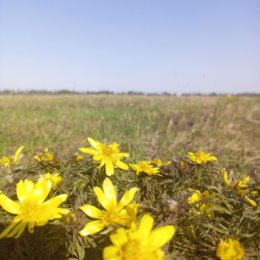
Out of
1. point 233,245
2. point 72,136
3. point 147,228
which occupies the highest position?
point 147,228

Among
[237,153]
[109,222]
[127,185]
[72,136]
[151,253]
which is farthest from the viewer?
[72,136]

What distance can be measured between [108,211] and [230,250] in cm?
29

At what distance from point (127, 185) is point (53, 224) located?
0.32 m

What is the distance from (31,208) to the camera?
81 cm

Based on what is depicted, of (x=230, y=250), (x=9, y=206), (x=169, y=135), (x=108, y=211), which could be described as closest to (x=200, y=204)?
(x=230, y=250)

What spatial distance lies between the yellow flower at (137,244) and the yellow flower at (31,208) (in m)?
0.23

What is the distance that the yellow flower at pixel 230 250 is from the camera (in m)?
0.76

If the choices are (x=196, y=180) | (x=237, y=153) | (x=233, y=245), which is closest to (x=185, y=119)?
(x=237, y=153)

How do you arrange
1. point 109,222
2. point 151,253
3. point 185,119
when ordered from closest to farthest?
point 151,253
point 109,222
point 185,119

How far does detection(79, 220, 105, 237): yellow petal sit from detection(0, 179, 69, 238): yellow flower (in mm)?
69

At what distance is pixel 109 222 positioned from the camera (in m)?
0.76

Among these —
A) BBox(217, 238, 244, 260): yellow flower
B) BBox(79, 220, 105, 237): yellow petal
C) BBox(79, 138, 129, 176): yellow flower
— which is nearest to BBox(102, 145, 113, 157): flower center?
BBox(79, 138, 129, 176): yellow flower

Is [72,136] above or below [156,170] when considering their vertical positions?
below

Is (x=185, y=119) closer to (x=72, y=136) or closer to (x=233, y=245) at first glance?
(x=72, y=136)
